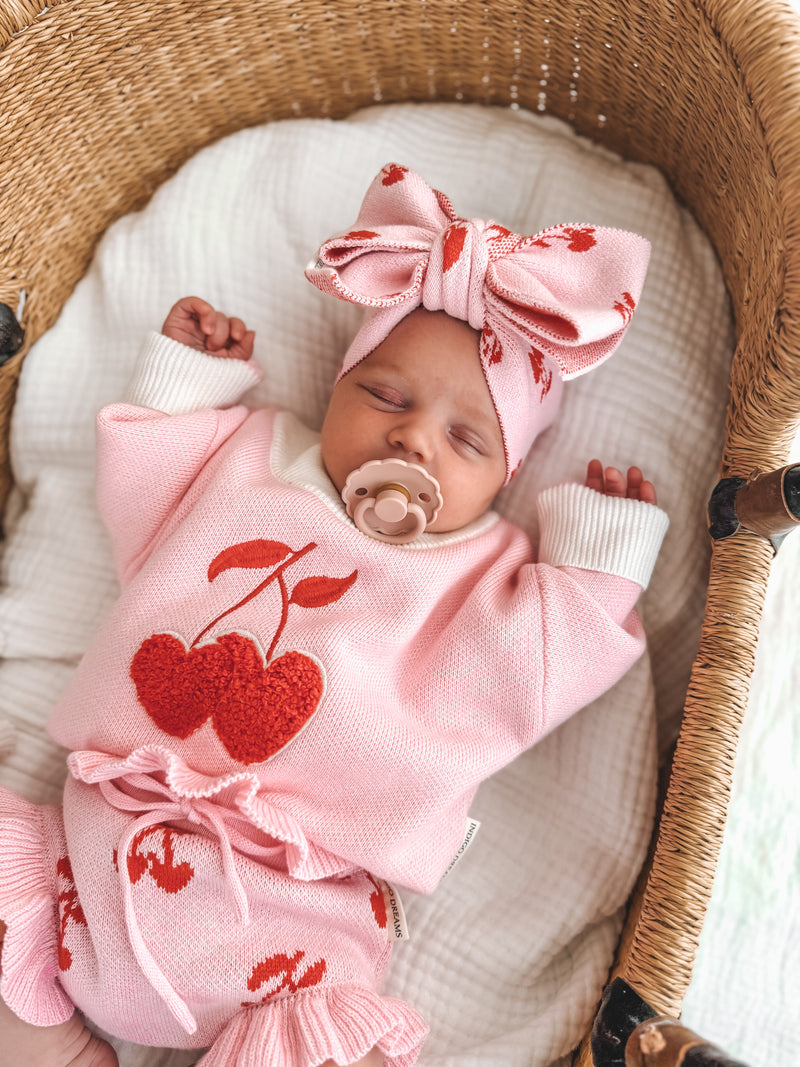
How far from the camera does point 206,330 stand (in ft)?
4.11

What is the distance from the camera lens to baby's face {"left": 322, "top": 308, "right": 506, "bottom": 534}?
107 centimetres

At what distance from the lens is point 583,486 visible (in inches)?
45.8

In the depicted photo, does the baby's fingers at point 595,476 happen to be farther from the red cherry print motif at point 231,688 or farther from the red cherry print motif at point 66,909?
the red cherry print motif at point 66,909

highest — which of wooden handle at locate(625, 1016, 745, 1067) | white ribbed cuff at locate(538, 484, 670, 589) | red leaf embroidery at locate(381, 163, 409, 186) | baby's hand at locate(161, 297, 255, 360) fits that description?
red leaf embroidery at locate(381, 163, 409, 186)

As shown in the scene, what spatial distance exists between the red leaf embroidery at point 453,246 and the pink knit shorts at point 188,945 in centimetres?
72

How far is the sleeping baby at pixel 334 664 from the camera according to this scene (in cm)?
96

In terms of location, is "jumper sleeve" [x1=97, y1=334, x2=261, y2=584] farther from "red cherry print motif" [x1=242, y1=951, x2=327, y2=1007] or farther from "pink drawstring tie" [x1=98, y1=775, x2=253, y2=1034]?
"red cherry print motif" [x1=242, y1=951, x2=327, y2=1007]

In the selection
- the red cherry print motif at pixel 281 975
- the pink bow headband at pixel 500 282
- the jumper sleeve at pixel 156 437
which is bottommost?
the red cherry print motif at pixel 281 975

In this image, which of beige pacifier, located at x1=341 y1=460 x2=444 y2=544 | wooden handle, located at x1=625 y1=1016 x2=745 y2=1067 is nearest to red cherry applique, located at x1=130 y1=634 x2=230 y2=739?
beige pacifier, located at x1=341 y1=460 x2=444 y2=544

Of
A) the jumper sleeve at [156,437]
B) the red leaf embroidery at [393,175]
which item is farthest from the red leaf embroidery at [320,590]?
the red leaf embroidery at [393,175]

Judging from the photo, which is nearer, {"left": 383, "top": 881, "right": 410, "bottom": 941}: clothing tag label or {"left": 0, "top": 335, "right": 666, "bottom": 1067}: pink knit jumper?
{"left": 0, "top": 335, "right": 666, "bottom": 1067}: pink knit jumper

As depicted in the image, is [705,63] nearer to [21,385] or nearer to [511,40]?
[511,40]

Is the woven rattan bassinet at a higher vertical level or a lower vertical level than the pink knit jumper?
higher

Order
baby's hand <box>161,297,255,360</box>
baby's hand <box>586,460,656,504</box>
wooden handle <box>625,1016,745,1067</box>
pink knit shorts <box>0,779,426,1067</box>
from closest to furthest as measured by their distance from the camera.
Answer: wooden handle <box>625,1016,745,1067</box>, pink knit shorts <box>0,779,426,1067</box>, baby's hand <box>586,460,656,504</box>, baby's hand <box>161,297,255,360</box>
